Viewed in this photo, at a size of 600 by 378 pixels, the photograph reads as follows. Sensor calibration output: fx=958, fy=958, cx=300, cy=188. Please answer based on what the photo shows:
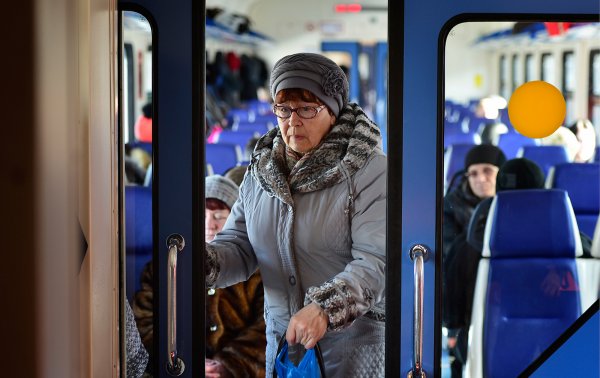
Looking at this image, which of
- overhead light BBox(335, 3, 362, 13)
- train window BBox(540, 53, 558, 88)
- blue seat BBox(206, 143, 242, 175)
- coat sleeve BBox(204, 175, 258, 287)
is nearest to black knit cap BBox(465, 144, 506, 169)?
train window BBox(540, 53, 558, 88)

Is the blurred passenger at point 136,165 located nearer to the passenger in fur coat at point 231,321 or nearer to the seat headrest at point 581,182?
the seat headrest at point 581,182

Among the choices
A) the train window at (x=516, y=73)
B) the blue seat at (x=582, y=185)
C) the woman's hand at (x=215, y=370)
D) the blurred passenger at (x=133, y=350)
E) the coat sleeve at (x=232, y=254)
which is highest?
the train window at (x=516, y=73)

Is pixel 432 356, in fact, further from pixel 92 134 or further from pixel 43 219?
pixel 43 219

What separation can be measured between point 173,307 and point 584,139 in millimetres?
1189

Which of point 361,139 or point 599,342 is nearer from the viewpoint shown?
point 599,342

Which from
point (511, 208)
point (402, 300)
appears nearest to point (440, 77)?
point (511, 208)

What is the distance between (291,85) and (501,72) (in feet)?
2.33

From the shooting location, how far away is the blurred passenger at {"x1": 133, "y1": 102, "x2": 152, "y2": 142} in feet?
8.48

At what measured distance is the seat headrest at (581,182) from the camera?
2580mm

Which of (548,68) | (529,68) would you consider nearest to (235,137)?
(529,68)

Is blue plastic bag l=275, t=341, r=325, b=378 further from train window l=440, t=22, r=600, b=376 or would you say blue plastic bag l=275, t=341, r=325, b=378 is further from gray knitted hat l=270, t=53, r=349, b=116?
gray knitted hat l=270, t=53, r=349, b=116

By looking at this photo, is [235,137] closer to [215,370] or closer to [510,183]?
[215,370]

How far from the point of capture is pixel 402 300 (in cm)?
258

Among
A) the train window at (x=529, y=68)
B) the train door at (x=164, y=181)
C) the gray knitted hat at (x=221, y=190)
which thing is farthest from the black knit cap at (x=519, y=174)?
the gray knitted hat at (x=221, y=190)
